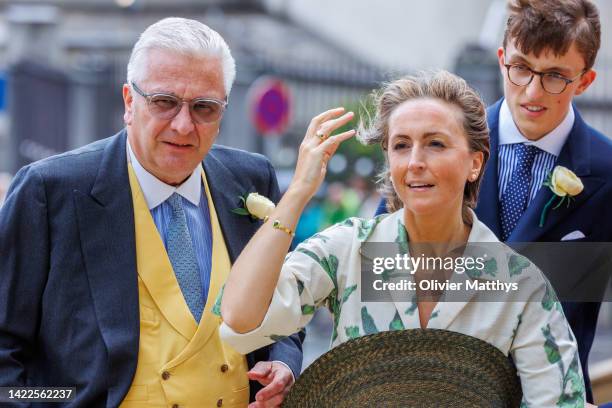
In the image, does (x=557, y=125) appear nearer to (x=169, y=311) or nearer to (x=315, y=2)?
(x=169, y=311)

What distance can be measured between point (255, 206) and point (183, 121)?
0.44 m

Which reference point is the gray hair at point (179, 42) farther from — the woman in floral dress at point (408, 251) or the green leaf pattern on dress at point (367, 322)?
the green leaf pattern on dress at point (367, 322)

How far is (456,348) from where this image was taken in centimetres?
306

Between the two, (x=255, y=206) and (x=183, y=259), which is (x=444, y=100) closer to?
(x=255, y=206)

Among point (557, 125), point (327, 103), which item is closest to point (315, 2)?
point (327, 103)

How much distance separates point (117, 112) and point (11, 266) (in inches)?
547

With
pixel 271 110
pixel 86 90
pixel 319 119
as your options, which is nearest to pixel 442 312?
pixel 319 119

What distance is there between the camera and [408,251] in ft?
10.7

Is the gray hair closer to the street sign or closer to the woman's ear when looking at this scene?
the woman's ear

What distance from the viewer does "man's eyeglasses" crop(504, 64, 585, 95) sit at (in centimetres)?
377

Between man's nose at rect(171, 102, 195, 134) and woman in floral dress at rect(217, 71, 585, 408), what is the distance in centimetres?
43

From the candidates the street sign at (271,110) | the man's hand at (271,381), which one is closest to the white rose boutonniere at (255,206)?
the man's hand at (271,381)

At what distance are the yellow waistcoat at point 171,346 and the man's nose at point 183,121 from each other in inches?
10.5

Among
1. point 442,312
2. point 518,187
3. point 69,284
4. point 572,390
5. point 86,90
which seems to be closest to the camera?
point 572,390
